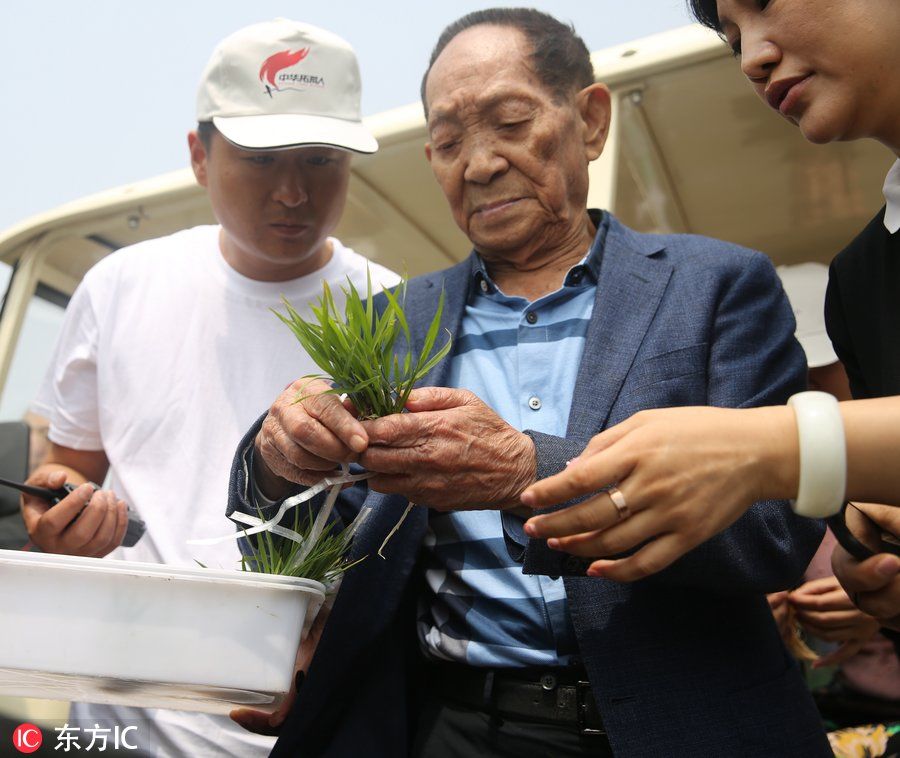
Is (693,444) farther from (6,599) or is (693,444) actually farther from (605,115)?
(605,115)

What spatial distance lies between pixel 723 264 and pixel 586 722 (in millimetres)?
854

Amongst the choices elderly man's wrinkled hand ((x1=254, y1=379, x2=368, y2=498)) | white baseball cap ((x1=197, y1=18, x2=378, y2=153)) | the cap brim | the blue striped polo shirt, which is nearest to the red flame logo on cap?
white baseball cap ((x1=197, y1=18, x2=378, y2=153))

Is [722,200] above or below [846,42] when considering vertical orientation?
below

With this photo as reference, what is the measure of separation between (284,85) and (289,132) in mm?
214

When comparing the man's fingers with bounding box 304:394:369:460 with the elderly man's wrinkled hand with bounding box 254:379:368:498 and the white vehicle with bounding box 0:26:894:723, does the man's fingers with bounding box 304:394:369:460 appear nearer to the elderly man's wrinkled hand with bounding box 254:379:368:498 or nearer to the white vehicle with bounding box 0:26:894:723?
the elderly man's wrinkled hand with bounding box 254:379:368:498

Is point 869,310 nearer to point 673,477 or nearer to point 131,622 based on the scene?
point 673,477

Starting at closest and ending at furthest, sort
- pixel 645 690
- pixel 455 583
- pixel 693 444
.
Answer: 1. pixel 693 444
2. pixel 645 690
3. pixel 455 583

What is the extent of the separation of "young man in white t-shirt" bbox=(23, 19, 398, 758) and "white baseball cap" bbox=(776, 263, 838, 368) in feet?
4.68

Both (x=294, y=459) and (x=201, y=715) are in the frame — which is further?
(x=201, y=715)

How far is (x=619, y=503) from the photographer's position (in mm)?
1164

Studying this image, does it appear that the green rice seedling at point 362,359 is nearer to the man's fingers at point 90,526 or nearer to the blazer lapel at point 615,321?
the blazer lapel at point 615,321

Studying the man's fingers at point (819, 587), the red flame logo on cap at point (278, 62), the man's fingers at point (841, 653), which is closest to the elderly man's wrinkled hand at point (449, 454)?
the man's fingers at point (819, 587)

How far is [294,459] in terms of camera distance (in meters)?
1.55

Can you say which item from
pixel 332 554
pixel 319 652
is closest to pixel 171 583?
pixel 332 554
